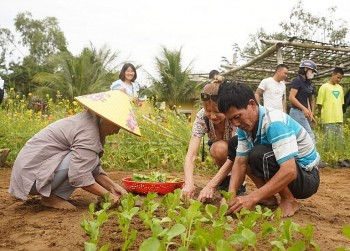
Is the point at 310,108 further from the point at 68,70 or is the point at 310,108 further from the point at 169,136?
the point at 68,70

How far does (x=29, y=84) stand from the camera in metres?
24.0

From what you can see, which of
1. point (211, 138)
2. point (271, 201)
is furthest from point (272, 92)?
point (271, 201)

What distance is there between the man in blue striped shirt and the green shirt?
405 cm

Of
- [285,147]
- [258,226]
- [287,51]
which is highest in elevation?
[287,51]

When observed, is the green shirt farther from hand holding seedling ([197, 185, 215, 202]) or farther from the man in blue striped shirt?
hand holding seedling ([197, 185, 215, 202])

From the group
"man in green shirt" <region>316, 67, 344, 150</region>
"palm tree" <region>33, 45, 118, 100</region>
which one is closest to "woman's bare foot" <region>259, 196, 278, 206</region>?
"man in green shirt" <region>316, 67, 344, 150</region>

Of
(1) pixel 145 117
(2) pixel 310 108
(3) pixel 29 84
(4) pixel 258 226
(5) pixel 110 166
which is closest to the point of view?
(4) pixel 258 226

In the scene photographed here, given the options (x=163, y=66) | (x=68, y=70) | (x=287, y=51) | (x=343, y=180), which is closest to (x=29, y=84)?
(x=68, y=70)

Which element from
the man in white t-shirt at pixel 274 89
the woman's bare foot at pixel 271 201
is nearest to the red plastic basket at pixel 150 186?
the woman's bare foot at pixel 271 201

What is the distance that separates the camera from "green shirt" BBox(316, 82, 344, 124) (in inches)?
264

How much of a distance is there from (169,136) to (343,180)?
2.30 m

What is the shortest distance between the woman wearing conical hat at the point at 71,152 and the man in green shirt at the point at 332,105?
4614 mm

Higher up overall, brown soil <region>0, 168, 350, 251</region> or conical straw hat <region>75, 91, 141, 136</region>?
conical straw hat <region>75, 91, 141, 136</region>

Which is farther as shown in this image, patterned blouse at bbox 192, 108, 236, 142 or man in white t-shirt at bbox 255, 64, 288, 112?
man in white t-shirt at bbox 255, 64, 288, 112
